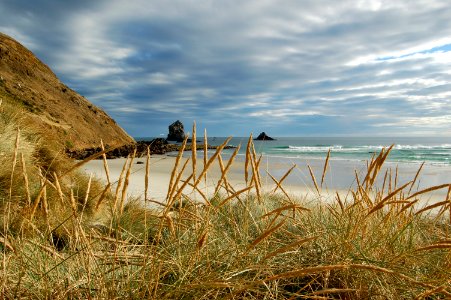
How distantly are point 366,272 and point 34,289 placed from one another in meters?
1.58

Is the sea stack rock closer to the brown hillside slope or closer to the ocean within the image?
the ocean

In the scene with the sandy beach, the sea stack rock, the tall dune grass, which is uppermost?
the sea stack rock

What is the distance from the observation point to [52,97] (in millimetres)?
23500

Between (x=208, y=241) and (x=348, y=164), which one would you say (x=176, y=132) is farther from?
(x=208, y=241)

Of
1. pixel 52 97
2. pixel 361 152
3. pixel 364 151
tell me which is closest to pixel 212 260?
pixel 52 97

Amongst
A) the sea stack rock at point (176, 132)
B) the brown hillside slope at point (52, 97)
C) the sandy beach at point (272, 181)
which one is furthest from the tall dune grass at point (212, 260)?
the sea stack rock at point (176, 132)

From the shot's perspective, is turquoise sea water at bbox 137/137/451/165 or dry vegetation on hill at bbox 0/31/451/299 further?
turquoise sea water at bbox 137/137/451/165

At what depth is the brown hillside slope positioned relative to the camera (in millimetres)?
21016

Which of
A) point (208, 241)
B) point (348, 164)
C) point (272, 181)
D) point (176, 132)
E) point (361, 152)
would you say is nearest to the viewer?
point (208, 241)

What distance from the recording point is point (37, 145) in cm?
543

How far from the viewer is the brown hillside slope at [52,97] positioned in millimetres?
21016

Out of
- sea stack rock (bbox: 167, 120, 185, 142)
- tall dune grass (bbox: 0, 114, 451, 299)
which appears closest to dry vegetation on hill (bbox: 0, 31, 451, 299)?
tall dune grass (bbox: 0, 114, 451, 299)

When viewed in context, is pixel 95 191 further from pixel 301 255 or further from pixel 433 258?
pixel 433 258

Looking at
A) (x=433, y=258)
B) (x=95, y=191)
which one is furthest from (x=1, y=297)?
(x=95, y=191)
